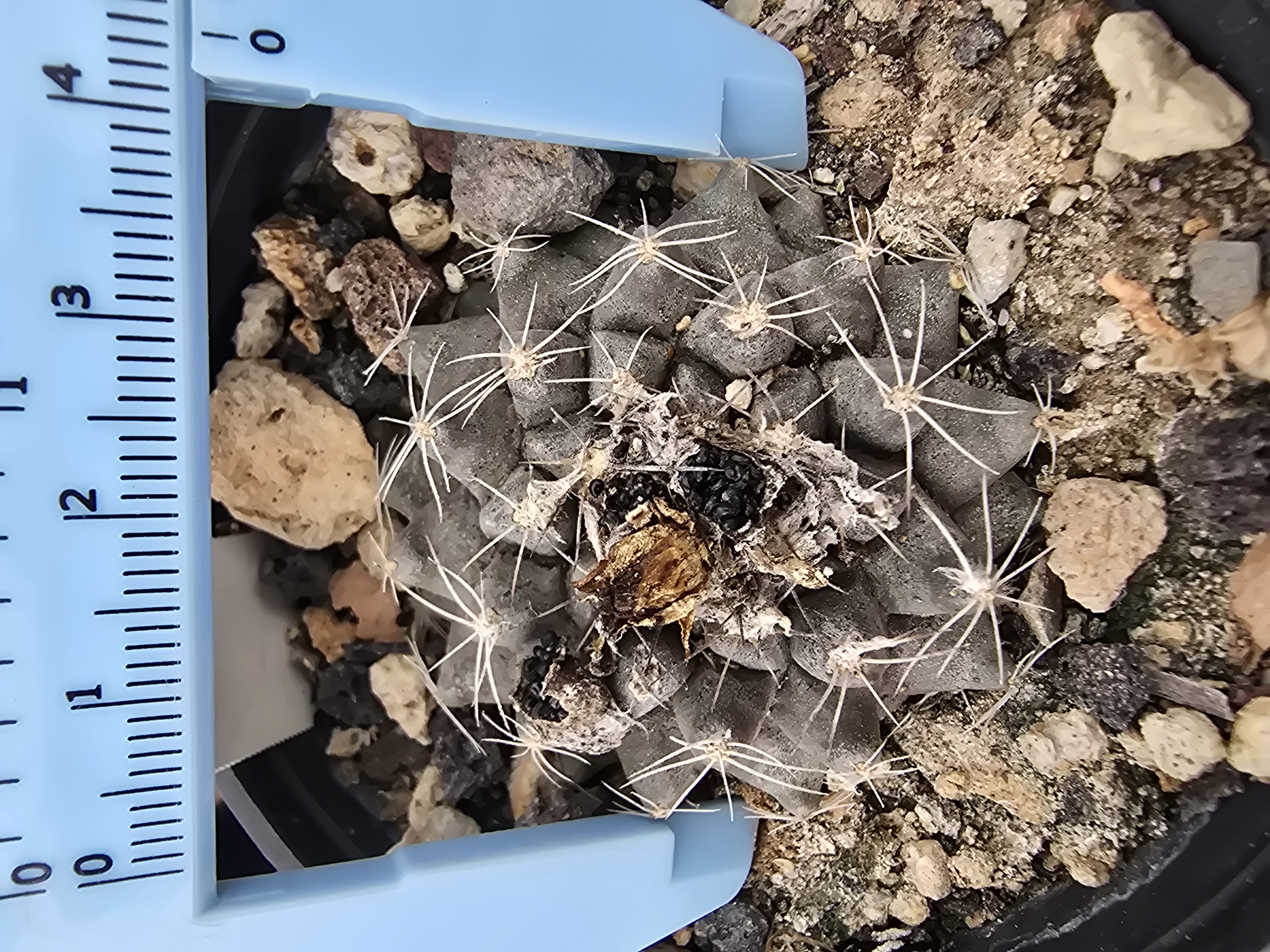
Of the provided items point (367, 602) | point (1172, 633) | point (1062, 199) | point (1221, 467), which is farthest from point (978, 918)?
point (367, 602)

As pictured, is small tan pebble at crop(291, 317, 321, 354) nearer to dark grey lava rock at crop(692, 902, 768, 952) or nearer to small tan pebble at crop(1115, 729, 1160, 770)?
dark grey lava rock at crop(692, 902, 768, 952)

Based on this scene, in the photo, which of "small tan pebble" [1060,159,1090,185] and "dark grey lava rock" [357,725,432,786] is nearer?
"small tan pebble" [1060,159,1090,185]

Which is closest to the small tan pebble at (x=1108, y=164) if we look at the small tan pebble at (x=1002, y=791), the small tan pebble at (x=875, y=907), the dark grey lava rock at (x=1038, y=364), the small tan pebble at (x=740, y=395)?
the dark grey lava rock at (x=1038, y=364)

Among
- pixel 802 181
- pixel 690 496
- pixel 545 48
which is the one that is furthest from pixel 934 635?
pixel 545 48

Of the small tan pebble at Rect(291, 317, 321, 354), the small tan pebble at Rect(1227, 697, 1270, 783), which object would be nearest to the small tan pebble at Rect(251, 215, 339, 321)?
the small tan pebble at Rect(291, 317, 321, 354)

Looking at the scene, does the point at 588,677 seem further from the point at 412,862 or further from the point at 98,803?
the point at 98,803

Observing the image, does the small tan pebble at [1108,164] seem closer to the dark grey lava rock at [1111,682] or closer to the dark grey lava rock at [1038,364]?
the dark grey lava rock at [1038,364]
